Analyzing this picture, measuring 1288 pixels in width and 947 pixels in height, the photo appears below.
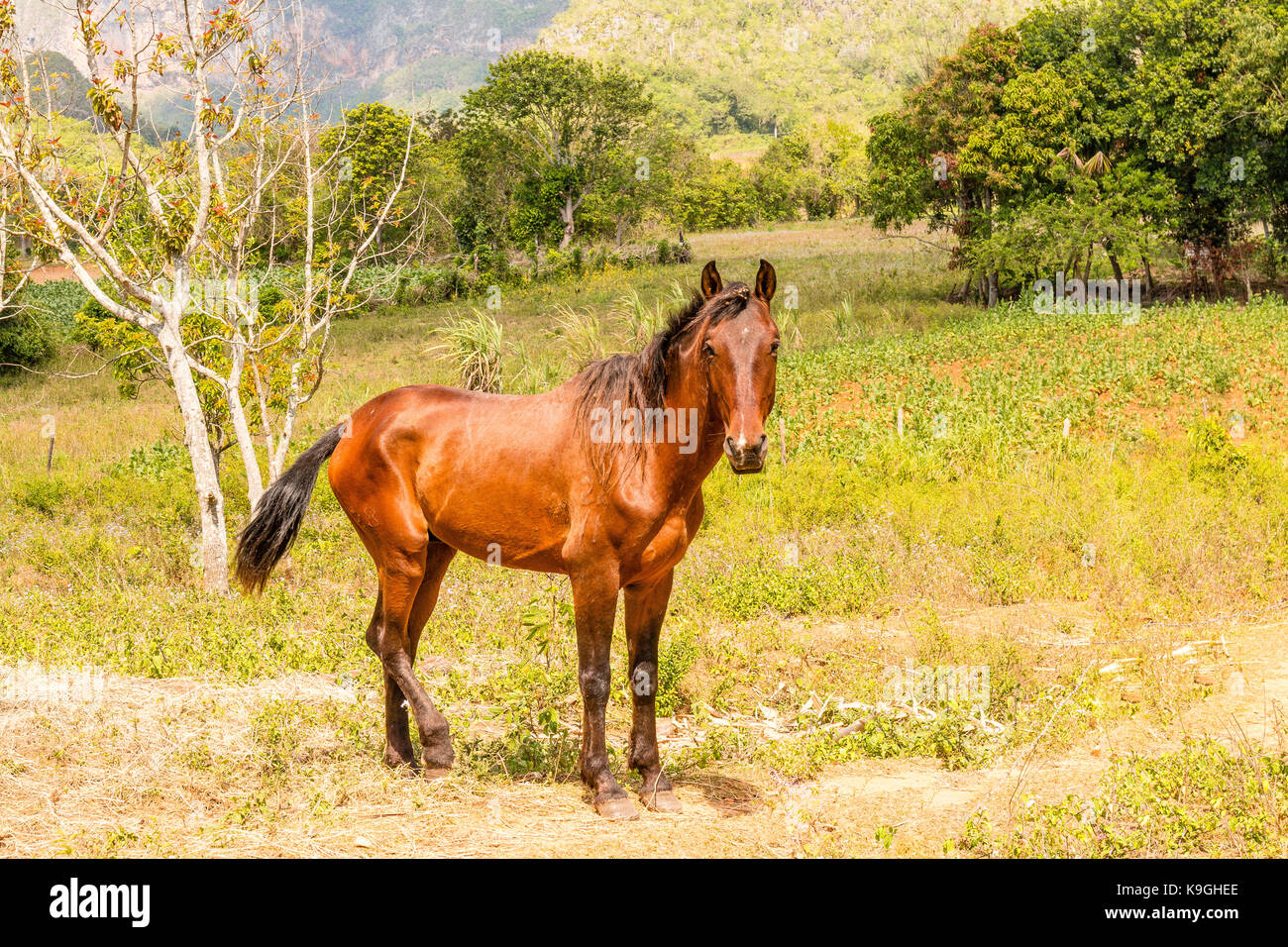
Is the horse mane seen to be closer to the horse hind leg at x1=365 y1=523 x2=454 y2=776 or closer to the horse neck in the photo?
the horse neck

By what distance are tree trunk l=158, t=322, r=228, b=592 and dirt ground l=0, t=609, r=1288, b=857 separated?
357 cm

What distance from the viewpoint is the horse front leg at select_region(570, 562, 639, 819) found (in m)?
5.19

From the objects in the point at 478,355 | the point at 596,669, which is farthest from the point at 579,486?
the point at 478,355

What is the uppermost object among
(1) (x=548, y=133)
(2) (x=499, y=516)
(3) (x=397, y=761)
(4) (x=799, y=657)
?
(1) (x=548, y=133)

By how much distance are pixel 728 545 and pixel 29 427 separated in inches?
637

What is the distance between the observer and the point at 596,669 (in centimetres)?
534

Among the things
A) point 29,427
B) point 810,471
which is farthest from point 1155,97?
point 29,427

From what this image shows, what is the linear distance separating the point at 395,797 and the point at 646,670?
1373 millimetres

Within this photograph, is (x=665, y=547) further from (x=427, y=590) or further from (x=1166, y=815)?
(x=1166, y=815)

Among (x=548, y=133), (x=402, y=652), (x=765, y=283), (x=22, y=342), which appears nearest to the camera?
(x=765, y=283)

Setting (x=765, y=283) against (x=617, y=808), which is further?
(x=617, y=808)

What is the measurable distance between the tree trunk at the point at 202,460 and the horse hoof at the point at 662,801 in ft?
20.1

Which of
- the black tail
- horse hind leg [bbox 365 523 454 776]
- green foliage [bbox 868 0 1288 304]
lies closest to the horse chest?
horse hind leg [bbox 365 523 454 776]

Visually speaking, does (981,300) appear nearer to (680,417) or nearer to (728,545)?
(728,545)
